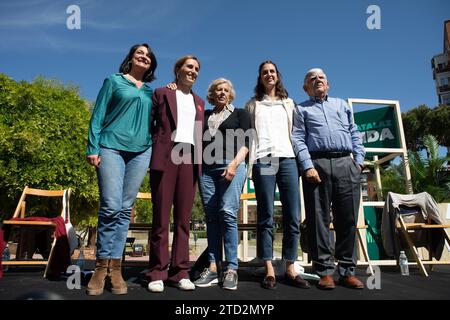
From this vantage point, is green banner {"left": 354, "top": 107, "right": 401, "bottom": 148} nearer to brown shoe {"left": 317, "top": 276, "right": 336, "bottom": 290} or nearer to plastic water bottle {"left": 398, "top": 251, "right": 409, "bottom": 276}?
plastic water bottle {"left": 398, "top": 251, "right": 409, "bottom": 276}

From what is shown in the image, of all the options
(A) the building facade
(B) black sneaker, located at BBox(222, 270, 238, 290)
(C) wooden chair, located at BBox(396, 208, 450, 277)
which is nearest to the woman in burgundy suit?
(B) black sneaker, located at BBox(222, 270, 238, 290)

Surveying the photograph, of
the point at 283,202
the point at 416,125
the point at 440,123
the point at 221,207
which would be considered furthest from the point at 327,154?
the point at 416,125

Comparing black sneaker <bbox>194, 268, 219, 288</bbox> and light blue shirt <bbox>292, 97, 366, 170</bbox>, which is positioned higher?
light blue shirt <bbox>292, 97, 366, 170</bbox>

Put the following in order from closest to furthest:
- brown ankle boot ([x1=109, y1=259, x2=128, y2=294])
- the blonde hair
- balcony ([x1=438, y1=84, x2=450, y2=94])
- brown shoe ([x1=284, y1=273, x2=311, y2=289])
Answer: brown ankle boot ([x1=109, y1=259, x2=128, y2=294]) < brown shoe ([x1=284, y1=273, x2=311, y2=289]) < the blonde hair < balcony ([x1=438, y1=84, x2=450, y2=94])

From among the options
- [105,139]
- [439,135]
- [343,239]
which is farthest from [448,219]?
[439,135]

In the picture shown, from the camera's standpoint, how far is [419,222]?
13.9 ft

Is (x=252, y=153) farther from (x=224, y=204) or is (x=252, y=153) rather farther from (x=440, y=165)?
(x=440, y=165)

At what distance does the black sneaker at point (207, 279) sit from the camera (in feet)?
8.44

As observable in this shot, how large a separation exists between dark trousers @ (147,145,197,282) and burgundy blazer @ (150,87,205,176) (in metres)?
0.08

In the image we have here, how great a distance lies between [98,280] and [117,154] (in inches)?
38.3

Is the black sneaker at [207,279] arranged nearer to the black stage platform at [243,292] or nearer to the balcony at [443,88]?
the black stage platform at [243,292]

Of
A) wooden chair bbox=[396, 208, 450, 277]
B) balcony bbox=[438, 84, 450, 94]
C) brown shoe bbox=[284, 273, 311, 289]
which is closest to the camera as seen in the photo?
brown shoe bbox=[284, 273, 311, 289]

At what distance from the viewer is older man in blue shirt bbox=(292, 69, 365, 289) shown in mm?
2715

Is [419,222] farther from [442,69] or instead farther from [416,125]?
[442,69]
